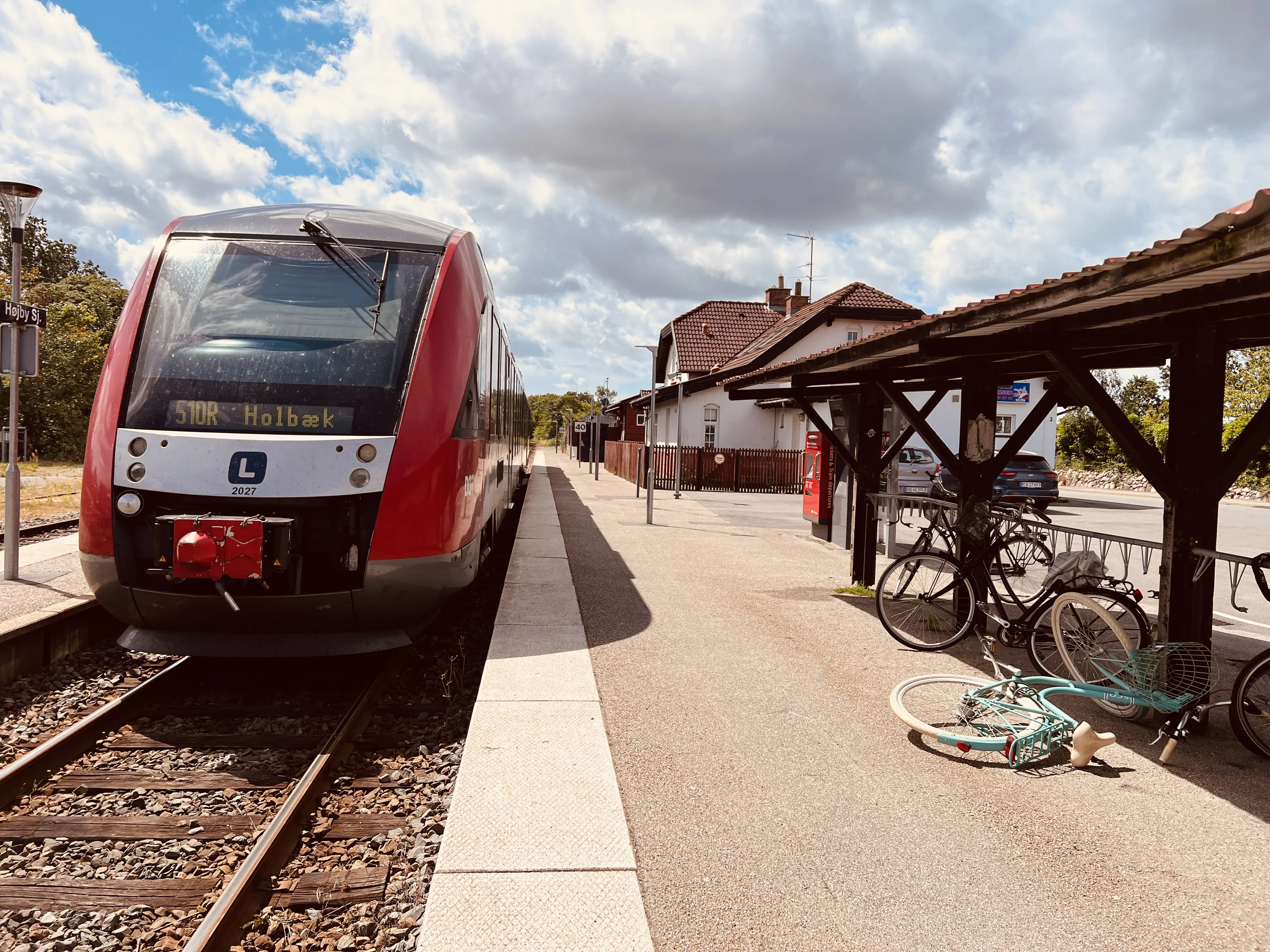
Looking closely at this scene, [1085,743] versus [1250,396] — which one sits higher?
[1250,396]

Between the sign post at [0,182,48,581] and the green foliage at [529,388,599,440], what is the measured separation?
110232 mm

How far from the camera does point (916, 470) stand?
78.7ft

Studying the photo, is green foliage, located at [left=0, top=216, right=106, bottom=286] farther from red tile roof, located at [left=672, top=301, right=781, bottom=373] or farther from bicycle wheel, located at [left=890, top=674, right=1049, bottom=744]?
bicycle wheel, located at [left=890, top=674, right=1049, bottom=744]

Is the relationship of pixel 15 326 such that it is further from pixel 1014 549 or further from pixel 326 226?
pixel 1014 549

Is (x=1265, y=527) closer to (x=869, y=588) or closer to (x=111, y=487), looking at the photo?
(x=869, y=588)

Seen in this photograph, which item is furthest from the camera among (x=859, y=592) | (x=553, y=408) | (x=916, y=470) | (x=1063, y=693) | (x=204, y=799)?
(x=553, y=408)

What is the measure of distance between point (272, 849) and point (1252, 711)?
466 centimetres

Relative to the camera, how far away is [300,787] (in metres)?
4.07

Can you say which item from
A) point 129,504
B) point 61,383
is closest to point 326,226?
point 129,504

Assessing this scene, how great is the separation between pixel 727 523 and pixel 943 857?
44.0ft

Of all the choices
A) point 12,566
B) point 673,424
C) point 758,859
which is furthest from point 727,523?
point 673,424

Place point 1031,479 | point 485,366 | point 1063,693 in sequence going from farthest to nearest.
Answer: point 1031,479 < point 485,366 < point 1063,693

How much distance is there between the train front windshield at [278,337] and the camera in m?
5.44

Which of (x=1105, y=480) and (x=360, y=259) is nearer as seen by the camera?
(x=360, y=259)
